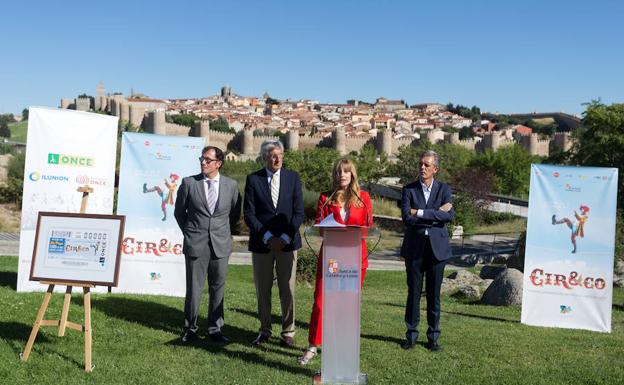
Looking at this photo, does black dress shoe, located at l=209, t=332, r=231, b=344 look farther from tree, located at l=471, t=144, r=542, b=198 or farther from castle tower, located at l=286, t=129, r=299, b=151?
castle tower, located at l=286, t=129, r=299, b=151

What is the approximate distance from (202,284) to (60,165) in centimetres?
339

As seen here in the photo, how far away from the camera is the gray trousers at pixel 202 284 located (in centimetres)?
586

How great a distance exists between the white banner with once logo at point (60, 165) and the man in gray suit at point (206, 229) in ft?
9.33

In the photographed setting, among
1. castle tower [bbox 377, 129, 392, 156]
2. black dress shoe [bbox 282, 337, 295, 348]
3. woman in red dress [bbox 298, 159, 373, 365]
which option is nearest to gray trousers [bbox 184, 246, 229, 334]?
black dress shoe [bbox 282, 337, 295, 348]

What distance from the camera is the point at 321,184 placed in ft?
135

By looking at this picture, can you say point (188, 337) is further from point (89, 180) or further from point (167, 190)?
point (89, 180)

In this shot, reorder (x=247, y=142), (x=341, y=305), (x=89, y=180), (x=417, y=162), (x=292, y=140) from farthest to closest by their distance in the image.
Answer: (x=292, y=140), (x=247, y=142), (x=417, y=162), (x=89, y=180), (x=341, y=305)

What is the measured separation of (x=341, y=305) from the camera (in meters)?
4.86

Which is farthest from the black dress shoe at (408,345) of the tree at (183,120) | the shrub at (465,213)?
the tree at (183,120)

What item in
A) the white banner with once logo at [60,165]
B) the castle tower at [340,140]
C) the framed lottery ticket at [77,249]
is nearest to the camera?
the framed lottery ticket at [77,249]

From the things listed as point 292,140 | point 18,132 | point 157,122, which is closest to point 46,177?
point 157,122

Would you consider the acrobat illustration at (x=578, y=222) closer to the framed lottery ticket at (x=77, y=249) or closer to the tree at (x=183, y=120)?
the framed lottery ticket at (x=77, y=249)

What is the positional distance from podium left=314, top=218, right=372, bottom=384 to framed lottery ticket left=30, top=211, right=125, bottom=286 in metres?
1.64

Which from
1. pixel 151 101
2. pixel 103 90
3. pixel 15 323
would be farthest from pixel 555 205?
pixel 151 101
